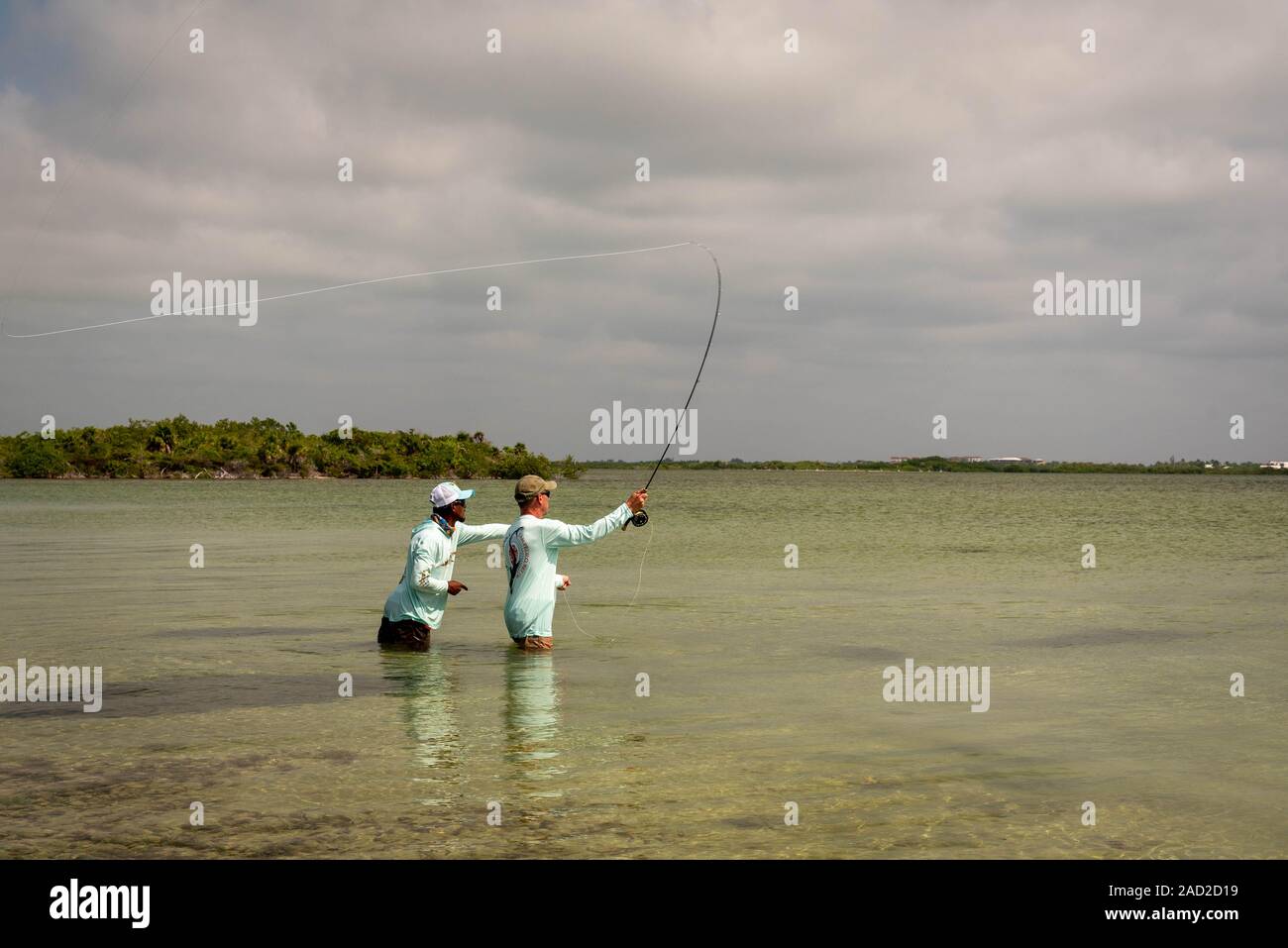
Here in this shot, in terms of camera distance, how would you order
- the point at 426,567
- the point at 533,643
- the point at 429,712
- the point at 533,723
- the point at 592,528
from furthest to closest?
the point at 533,643, the point at 426,567, the point at 592,528, the point at 429,712, the point at 533,723

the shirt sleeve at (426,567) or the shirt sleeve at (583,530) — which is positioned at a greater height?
the shirt sleeve at (583,530)

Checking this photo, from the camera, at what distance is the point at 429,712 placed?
9.05 metres

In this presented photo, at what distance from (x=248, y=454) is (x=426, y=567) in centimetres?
9986

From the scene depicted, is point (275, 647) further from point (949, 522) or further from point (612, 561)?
point (949, 522)

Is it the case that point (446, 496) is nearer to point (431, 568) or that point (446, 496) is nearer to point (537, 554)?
point (431, 568)

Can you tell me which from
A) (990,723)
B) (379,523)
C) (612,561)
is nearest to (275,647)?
(990,723)

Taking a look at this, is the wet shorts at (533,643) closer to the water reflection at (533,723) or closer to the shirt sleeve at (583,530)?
the water reflection at (533,723)

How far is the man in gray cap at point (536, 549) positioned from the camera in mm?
10125

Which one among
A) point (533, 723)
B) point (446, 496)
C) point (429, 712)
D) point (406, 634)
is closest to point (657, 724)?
point (533, 723)

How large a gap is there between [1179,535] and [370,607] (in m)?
27.8

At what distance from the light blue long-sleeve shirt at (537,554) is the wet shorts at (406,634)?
1.16 meters

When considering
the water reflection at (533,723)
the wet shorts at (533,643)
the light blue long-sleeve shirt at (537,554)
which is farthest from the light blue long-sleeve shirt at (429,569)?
the water reflection at (533,723)
